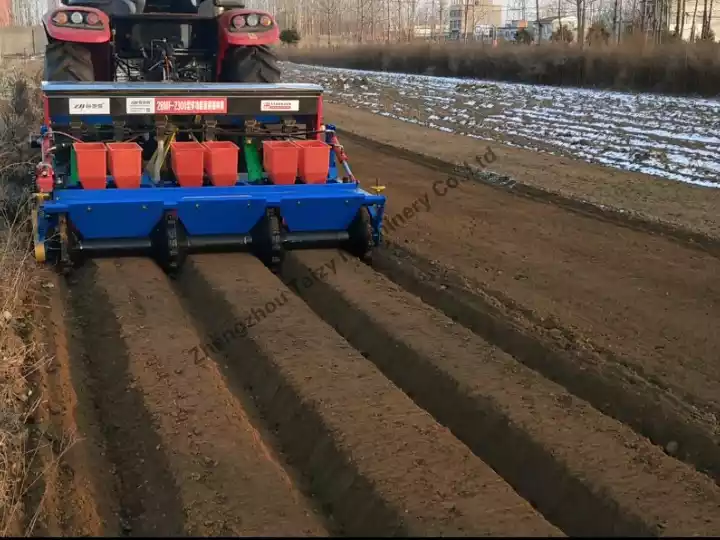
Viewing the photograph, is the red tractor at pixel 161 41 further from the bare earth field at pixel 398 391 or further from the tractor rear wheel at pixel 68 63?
the bare earth field at pixel 398 391

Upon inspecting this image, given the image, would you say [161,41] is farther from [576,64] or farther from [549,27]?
[549,27]

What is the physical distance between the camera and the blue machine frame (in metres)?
5.70

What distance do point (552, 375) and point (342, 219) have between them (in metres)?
2.34

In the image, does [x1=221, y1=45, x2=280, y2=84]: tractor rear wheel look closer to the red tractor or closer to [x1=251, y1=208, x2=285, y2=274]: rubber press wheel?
the red tractor

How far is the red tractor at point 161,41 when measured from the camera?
724 centimetres

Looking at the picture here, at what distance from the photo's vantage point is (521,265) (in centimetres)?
614

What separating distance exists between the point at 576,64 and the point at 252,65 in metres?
19.4

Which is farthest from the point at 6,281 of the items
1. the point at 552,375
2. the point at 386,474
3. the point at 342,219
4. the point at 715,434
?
the point at 715,434

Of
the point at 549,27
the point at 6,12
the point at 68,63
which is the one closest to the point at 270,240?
the point at 68,63

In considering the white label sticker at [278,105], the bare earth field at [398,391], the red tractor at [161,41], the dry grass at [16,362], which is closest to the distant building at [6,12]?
the red tractor at [161,41]

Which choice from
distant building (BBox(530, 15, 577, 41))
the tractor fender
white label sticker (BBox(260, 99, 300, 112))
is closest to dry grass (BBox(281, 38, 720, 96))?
distant building (BBox(530, 15, 577, 41))

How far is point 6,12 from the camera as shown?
65.5 m

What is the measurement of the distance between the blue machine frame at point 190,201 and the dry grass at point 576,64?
1669 centimetres

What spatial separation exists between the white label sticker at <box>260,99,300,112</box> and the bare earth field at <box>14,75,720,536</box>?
131 cm
